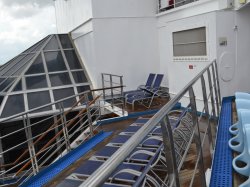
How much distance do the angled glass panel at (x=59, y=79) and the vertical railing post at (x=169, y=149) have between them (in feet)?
26.2

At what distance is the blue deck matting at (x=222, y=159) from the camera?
2.62 meters

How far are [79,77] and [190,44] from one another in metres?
4.56

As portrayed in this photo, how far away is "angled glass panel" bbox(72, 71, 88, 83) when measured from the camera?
9547mm

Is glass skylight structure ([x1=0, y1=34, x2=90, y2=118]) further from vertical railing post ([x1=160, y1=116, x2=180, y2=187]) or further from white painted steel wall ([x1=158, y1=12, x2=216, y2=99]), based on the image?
vertical railing post ([x1=160, y1=116, x2=180, y2=187])

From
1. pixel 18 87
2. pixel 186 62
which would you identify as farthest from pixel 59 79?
pixel 186 62

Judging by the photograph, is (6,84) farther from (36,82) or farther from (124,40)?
(124,40)

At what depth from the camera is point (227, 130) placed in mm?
3861

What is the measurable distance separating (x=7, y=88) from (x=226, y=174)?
7.69 meters

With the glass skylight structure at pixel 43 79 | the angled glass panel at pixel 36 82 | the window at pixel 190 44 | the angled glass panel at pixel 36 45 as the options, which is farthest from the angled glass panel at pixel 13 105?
the window at pixel 190 44

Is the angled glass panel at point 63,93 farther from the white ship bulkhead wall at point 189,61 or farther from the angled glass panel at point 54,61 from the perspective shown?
the white ship bulkhead wall at point 189,61

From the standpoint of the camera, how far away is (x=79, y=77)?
9.71m

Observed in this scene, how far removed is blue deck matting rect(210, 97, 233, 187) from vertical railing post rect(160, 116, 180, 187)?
1.14m

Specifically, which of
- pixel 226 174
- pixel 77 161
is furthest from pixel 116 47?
pixel 226 174

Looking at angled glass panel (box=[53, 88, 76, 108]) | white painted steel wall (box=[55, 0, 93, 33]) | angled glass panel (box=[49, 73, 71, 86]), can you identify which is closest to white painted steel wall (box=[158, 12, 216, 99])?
white painted steel wall (box=[55, 0, 93, 33])
